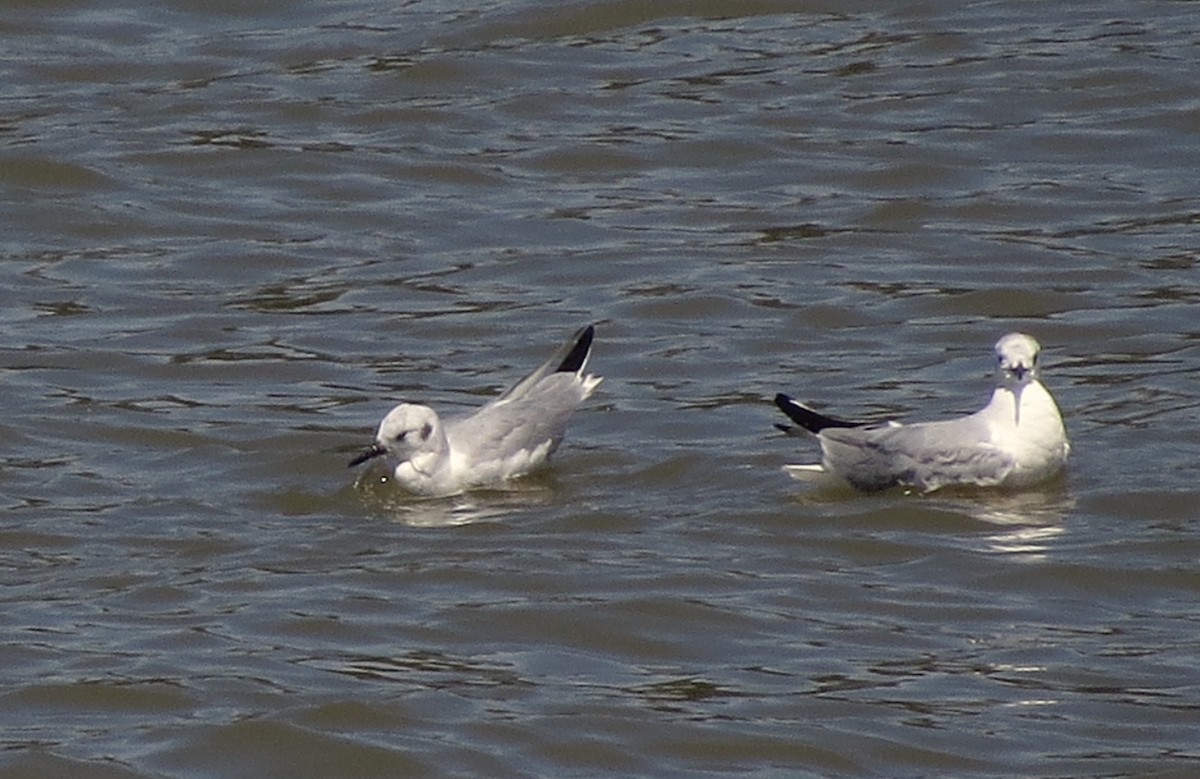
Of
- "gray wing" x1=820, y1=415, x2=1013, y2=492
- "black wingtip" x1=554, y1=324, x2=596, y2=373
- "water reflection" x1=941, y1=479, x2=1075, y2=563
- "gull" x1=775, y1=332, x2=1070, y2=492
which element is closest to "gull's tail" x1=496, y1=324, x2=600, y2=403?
"black wingtip" x1=554, y1=324, x2=596, y2=373

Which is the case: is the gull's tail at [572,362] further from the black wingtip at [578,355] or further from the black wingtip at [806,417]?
the black wingtip at [806,417]

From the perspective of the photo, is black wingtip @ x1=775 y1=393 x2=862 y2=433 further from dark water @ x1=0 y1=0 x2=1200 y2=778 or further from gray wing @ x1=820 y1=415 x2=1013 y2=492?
dark water @ x1=0 y1=0 x2=1200 y2=778

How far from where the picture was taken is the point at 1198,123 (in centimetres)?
1623

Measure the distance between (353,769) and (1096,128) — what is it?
963 centimetres

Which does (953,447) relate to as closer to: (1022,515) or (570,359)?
(1022,515)

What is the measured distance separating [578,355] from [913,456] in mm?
1736

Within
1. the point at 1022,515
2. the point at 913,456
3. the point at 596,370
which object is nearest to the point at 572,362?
the point at 596,370

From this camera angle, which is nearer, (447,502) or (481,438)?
(447,502)

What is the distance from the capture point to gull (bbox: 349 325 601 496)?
10.9 metres

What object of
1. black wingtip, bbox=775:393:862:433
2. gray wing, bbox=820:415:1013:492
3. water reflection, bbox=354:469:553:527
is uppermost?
black wingtip, bbox=775:393:862:433

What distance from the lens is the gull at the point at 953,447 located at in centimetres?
1066

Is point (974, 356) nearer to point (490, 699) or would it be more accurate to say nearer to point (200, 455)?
point (200, 455)

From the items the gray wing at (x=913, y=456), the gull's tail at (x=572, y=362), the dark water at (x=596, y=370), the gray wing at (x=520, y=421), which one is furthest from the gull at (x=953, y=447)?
the gull's tail at (x=572, y=362)

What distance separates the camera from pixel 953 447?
10695 millimetres
